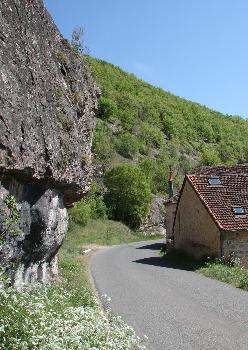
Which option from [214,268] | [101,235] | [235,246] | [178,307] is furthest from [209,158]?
[178,307]

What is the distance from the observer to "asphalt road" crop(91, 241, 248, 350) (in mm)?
9586

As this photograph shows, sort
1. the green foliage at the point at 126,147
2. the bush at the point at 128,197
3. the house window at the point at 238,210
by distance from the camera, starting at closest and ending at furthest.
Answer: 1. the house window at the point at 238,210
2. the bush at the point at 128,197
3. the green foliage at the point at 126,147

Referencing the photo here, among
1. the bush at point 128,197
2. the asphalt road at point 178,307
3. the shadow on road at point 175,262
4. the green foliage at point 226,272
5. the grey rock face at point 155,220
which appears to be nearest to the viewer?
the asphalt road at point 178,307

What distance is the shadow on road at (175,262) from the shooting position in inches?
930

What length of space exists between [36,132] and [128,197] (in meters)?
46.4

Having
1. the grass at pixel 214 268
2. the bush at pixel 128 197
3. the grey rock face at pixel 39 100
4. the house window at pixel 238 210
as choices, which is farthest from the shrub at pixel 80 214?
the grey rock face at pixel 39 100

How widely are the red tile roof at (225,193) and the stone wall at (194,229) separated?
1.36 feet

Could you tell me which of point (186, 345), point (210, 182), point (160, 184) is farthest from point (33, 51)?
point (160, 184)

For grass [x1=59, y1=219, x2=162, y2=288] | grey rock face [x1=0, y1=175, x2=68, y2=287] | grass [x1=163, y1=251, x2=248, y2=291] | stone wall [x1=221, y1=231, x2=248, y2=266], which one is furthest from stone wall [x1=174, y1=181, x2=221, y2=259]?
grass [x1=59, y1=219, x2=162, y2=288]

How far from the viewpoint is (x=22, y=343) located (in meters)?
5.29

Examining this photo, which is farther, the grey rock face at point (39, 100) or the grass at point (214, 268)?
the grass at point (214, 268)

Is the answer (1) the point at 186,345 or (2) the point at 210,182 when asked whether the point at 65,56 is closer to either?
(1) the point at 186,345

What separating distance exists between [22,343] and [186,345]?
15.6 feet

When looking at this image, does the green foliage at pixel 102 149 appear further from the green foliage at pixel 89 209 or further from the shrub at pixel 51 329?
the shrub at pixel 51 329
